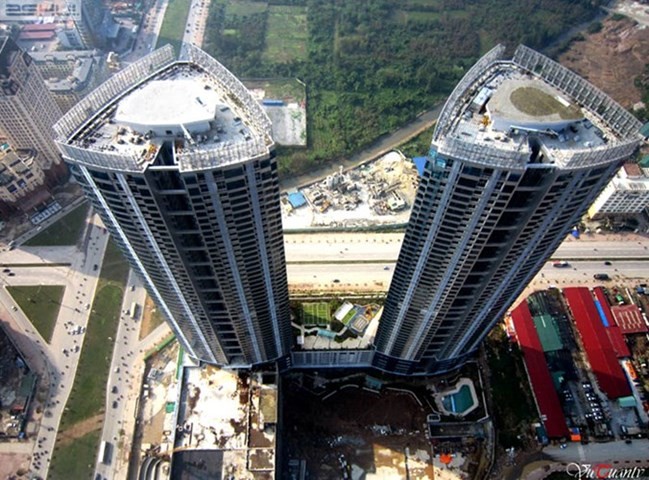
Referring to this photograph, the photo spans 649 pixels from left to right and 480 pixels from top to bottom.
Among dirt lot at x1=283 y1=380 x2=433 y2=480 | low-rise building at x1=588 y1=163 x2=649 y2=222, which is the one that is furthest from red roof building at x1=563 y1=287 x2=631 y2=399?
dirt lot at x1=283 y1=380 x2=433 y2=480

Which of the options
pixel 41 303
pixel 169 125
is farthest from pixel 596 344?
pixel 41 303

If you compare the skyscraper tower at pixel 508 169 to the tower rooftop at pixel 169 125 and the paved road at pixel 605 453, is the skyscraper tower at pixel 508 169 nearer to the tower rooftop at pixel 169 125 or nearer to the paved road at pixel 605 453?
the tower rooftop at pixel 169 125

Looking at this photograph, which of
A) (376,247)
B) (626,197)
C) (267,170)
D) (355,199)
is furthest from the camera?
(355,199)

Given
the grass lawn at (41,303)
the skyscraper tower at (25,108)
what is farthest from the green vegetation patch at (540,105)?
the skyscraper tower at (25,108)

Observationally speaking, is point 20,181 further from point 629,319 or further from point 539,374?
point 629,319

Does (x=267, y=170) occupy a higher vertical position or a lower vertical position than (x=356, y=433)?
higher

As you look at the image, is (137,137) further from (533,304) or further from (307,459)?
(533,304)

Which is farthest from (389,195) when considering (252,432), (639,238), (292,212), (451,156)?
(451,156)
